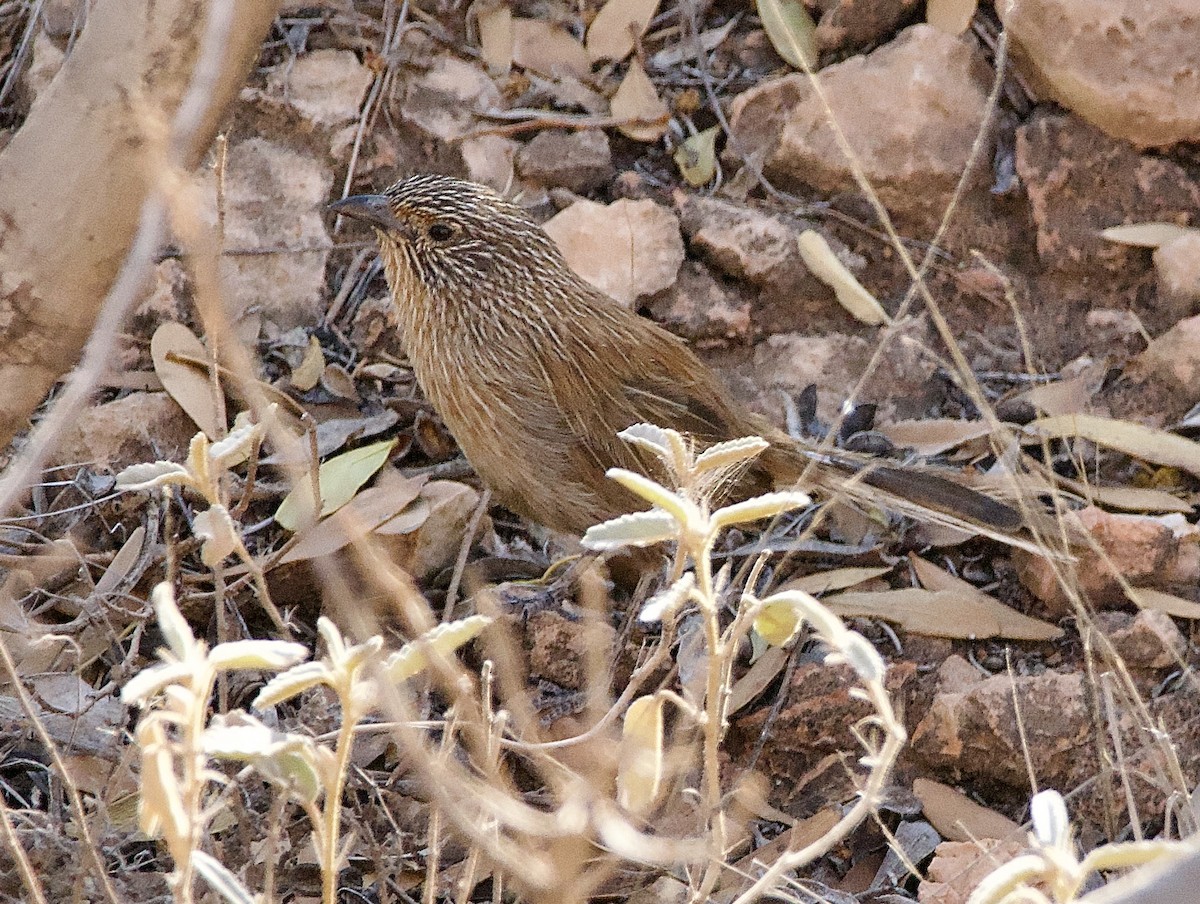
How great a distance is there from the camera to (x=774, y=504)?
7.01 ft

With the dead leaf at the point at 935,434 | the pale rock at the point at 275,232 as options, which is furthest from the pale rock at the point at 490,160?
the dead leaf at the point at 935,434

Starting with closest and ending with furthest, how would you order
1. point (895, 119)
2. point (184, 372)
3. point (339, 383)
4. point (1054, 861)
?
point (1054, 861) < point (184, 372) < point (339, 383) < point (895, 119)

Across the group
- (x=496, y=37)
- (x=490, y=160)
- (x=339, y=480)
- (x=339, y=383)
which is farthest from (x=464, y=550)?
(x=496, y=37)

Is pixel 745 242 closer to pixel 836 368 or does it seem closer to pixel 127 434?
pixel 836 368

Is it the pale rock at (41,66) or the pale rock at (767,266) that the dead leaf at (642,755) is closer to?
the pale rock at (767,266)

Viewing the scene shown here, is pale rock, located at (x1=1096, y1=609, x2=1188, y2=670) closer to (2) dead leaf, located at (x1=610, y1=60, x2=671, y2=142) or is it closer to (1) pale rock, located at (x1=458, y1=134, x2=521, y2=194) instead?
(2) dead leaf, located at (x1=610, y1=60, x2=671, y2=142)

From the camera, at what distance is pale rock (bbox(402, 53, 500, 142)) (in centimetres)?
558

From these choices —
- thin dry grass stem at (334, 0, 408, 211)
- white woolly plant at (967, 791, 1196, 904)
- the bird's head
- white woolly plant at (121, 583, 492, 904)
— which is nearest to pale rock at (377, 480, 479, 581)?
the bird's head

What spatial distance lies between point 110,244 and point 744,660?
Answer: 7.56 feet

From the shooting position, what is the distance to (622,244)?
5410mm

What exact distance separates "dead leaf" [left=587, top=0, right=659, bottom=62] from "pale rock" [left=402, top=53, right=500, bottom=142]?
1.46 ft

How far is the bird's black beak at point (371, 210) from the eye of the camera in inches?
193

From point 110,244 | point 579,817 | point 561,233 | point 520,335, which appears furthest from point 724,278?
point 579,817

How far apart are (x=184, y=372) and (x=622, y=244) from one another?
161 centimetres
